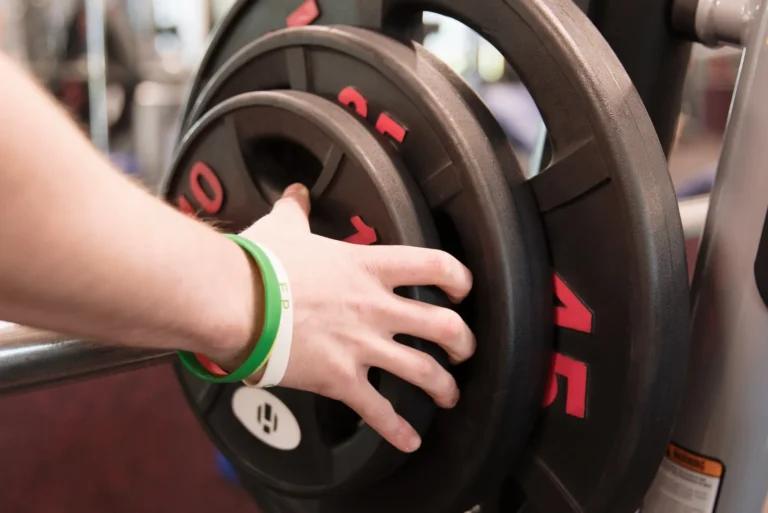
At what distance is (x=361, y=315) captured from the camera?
1.70 feet

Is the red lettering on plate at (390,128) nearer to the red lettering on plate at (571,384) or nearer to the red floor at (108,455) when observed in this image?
the red lettering on plate at (571,384)

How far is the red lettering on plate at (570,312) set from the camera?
1.71ft

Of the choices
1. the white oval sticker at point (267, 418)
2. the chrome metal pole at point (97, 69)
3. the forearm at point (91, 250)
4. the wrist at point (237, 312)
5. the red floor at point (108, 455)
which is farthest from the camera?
the chrome metal pole at point (97, 69)

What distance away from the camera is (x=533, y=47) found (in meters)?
0.51

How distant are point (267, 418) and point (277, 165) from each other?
25 centimetres

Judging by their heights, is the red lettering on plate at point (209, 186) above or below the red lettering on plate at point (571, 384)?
below

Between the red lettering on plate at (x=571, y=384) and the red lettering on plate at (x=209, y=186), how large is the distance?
367mm

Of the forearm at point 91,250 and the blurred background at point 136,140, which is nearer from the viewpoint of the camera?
the forearm at point 91,250

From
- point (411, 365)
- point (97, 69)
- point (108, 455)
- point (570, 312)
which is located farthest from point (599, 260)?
point (97, 69)

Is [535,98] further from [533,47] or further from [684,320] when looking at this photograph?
[684,320]

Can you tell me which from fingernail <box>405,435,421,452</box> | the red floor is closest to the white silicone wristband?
fingernail <box>405,435,421,452</box>

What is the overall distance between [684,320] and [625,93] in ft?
0.52

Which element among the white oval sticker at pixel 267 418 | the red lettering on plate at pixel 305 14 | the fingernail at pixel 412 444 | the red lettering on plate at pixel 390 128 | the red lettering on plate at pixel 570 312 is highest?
the red lettering on plate at pixel 305 14

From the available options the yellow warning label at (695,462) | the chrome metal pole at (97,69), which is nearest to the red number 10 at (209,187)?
the yellow warning label at (695,462)
